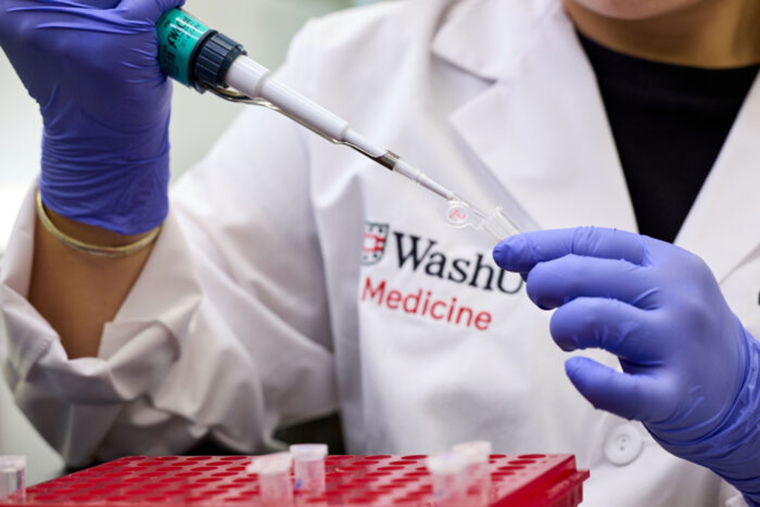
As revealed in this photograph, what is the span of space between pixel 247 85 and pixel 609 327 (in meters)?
0.41

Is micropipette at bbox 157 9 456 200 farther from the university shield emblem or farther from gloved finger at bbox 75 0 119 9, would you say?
the university shield emblem

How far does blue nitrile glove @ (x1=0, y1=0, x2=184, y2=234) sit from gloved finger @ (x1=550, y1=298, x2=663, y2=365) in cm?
50

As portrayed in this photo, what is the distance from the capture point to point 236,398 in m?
1.25

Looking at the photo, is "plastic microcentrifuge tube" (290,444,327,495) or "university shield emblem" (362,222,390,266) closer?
"plastic microcentrifuge tube" (290,444,327,495)

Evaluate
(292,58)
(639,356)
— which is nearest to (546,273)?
(639,356)

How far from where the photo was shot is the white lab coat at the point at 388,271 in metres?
1.06

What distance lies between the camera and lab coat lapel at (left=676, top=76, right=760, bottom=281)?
3.44 ft

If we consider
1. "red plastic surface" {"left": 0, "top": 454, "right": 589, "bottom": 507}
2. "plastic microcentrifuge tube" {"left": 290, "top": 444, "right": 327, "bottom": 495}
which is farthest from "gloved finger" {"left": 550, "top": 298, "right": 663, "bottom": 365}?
"plastic microcentrifuge tube" {"left": 290, "top": 444, "right": 327, "bottom": 495}

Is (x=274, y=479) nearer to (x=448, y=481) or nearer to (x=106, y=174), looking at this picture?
(x=448, y=481)

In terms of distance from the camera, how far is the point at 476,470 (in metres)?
0.58

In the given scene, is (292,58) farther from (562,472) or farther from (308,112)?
(562,472)

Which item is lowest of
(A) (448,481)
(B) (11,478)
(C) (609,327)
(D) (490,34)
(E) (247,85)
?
(B) (11,478)

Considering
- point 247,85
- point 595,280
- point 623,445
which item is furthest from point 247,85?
point 623,445

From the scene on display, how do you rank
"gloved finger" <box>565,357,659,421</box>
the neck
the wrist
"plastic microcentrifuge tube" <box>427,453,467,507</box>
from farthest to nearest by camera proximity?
1. the neck
2. the wrist
3. "gloved finger" <box>565,357,659,421</box>
4. "plastic microcentrifuge tube" <box>427,453,467,507</box>
